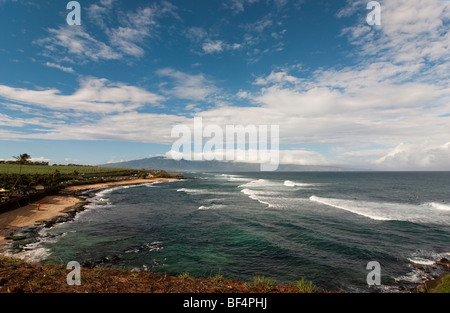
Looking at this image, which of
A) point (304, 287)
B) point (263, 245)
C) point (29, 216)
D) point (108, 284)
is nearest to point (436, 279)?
point (304, 287)

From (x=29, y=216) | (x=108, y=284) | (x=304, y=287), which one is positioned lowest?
(x=29, y=216)

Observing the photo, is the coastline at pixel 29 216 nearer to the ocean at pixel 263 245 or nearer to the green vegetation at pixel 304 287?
the ocean at pixel 263 245

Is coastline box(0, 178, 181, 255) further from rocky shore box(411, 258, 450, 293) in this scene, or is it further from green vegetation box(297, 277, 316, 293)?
rocky shore box(411, 258, 450, 293)

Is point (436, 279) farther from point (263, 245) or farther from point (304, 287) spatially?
point (263, 245)

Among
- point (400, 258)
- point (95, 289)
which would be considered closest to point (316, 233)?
point (400, 258)

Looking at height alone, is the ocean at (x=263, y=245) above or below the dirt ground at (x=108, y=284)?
below

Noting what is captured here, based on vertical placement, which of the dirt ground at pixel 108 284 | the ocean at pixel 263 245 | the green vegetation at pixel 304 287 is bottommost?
the ocean at pixel 263 245

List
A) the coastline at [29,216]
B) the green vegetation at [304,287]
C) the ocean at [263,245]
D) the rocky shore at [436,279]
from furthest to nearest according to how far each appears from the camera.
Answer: the coastline at [29,216] → the ocean at [263,245] → the rocky shore at [436,279] → the green vegetation at [304,287]

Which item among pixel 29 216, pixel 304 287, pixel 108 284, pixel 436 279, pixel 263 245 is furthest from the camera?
pixel 29 216

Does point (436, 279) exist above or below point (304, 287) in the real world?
below

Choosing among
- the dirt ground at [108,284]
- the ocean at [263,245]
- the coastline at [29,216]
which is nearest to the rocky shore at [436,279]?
the ocean at [263,245]

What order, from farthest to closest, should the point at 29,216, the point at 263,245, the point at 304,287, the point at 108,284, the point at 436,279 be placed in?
the point at 29,216 → the point at 263,245 → the point at 436,279 → the point at 304,287 → the point at 108,284

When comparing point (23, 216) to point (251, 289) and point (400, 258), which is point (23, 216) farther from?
point (400, 258)
